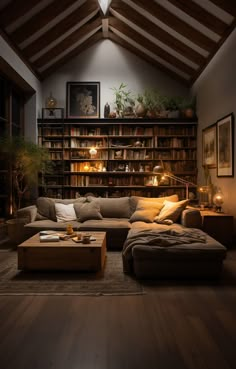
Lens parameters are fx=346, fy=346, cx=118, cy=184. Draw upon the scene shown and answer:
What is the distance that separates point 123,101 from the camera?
8.20m

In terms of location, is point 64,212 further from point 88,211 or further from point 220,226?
point 220,226

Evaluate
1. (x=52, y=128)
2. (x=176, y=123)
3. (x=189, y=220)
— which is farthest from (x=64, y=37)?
(x=189, y=220)

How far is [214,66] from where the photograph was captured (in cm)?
638

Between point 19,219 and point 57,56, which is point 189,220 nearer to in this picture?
point 19,219

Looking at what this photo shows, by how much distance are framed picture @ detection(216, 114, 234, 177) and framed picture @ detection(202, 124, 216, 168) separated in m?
0.29

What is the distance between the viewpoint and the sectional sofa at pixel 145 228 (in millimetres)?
→ 3787

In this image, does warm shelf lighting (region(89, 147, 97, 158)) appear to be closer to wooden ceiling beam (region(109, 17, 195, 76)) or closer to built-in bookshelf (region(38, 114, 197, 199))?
built-in bookshelf (region(38, 114, 197, 199))

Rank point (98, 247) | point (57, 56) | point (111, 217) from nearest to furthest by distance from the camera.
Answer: point (98, 247) → point (111, 217) → point (57, 56)

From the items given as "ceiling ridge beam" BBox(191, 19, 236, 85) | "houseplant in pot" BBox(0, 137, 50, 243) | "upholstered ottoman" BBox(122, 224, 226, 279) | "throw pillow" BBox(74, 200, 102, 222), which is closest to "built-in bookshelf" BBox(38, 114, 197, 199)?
"ceiling ridge beam" BBox(191, 19, 236, 85)

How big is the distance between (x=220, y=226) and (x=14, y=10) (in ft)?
14.9

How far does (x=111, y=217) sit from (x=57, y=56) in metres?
4.00

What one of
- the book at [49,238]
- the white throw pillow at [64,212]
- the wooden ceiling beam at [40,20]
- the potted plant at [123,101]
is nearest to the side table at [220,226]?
the white throw pillow at [64,212]

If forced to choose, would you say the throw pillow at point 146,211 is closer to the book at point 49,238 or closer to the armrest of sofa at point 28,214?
the armrest of sofa at point 28,214

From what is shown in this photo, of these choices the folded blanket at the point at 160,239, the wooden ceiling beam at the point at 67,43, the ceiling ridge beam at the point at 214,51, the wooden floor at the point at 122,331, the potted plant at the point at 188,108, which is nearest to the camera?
the wooden floor at the point at 122,331
